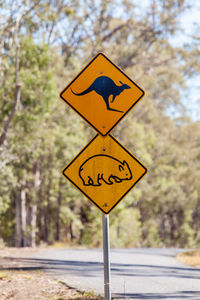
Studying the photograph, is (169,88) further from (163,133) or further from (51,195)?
(51,195)

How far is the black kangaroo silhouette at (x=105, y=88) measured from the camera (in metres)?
5.75

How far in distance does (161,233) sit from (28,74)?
3164 cm

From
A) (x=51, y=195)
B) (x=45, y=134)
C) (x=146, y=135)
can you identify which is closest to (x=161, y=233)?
(x=146, y=135)

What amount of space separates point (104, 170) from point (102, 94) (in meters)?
0.88

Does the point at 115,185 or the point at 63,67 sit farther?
the point at 63,67

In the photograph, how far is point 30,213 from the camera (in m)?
30.0

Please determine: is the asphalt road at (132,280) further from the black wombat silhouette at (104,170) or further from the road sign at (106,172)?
the black wombat silhouette at (104,170)

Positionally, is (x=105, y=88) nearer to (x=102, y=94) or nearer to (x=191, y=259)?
(x=102, y=94)

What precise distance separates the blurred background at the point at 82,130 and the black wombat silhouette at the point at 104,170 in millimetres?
12921

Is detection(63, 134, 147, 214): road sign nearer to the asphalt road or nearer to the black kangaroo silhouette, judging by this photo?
the black kangaroo silhouette

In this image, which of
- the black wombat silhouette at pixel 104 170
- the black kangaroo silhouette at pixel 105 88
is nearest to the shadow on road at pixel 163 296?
the black wombat silhouette at pixel 104 170

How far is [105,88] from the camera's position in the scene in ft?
19.0

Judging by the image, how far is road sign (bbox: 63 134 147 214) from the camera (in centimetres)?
560

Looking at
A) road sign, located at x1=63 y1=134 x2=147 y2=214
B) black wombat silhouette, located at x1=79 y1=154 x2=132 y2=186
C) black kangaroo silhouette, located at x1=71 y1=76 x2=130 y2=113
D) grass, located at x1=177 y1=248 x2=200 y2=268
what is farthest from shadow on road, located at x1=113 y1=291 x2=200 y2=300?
grass, located at x1=177 y1=248 x2=200 y2=268
